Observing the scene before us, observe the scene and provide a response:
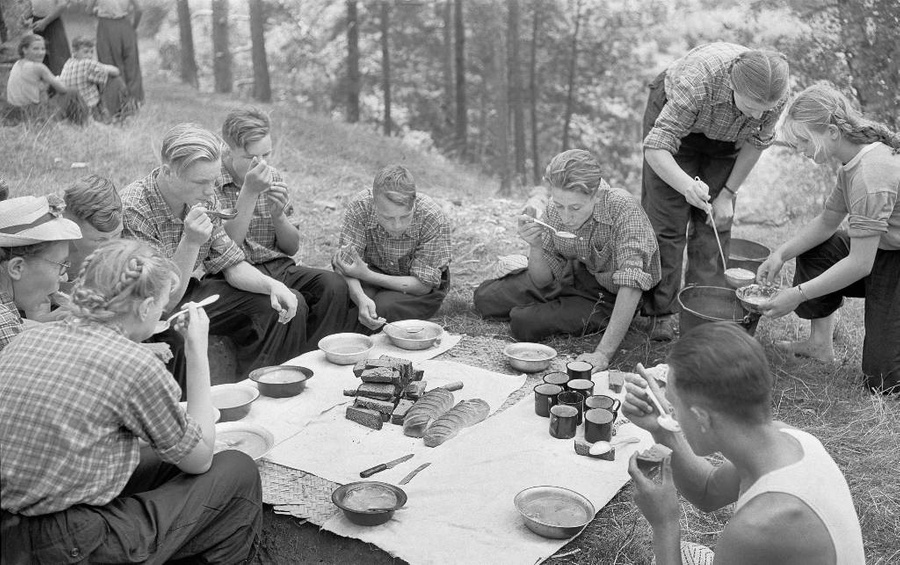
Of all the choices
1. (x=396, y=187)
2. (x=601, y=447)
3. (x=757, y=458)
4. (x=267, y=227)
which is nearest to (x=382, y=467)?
(x=601, y=447)

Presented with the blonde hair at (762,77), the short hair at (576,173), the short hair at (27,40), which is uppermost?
the blonde hair at (762,77)

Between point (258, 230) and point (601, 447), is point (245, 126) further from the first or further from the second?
point (601, 447)

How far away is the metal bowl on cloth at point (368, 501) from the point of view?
308 cm

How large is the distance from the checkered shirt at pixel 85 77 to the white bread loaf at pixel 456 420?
7734mm

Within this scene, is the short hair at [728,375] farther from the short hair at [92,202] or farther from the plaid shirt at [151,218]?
the plaid shirt at [151,218]

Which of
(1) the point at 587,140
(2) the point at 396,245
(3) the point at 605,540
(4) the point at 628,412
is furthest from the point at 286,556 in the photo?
(1) the point at 587,140

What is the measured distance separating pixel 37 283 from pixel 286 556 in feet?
5.09

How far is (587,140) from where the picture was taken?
2172 centimetres

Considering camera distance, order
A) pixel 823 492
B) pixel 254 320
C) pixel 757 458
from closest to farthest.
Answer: pixel 823 492, pixel 757 458, pixel 254 320

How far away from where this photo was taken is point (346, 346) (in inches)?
181

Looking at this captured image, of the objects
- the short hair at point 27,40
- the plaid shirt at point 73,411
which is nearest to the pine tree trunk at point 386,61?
the short hair at point 27,40

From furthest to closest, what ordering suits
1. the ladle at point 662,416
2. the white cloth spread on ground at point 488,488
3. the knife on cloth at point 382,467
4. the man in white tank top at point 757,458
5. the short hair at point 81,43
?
1. the short hair at point 81,43
2. the knife on cloth at point 382,467
3. the white cloth spread on ground at point 488,488
4. the ladle at point 662,416
5. the man in white tank top at point 757,458

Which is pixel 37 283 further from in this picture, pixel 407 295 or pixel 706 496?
pixel 706 496

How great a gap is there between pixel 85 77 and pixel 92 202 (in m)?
6.80
